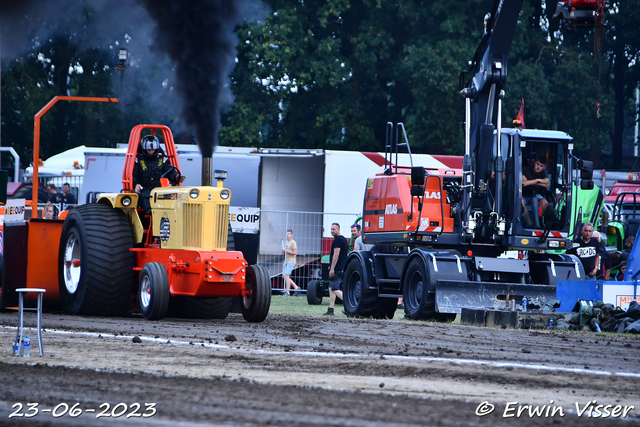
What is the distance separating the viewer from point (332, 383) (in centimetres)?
648

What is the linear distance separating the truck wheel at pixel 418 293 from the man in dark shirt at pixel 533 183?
6.02 ft

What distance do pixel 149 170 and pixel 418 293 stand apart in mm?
4436

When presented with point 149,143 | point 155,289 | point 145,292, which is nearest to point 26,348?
point 155,289

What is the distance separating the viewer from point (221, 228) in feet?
40.3

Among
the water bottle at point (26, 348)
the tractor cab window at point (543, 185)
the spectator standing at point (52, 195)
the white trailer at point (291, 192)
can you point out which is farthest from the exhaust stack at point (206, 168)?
the spectator standing at point (52, 195)

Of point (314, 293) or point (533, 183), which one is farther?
point (314, 293)

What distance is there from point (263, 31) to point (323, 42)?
2.23 meters

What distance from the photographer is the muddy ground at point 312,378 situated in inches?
208

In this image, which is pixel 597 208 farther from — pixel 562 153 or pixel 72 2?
pixel 72 2

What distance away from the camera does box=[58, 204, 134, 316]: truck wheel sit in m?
12.4

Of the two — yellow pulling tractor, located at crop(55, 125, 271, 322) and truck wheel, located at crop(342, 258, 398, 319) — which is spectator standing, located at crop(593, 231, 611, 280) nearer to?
truck wheel, located at crop(342, 258, 398, 319)

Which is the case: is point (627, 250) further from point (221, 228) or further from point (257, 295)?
point (221, 228)

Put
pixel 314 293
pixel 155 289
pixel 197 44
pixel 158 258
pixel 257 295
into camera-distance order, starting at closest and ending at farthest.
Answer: pixel 155 289 → pixel 257 295 → pixel 158 258 → pixel 197 44 → pixel 314 293

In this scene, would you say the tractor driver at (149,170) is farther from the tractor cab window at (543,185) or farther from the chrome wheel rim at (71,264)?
the tractor cab window at (543,185)
